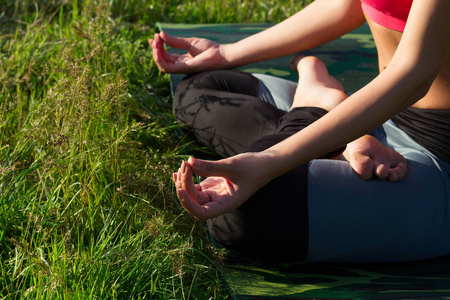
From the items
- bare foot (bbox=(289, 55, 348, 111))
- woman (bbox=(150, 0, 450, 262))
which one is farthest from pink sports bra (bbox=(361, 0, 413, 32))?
bare foot (bbox=(289, 55, 348, 111))

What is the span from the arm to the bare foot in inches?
6.2

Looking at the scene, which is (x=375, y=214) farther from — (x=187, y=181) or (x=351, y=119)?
(x=187, y=181)

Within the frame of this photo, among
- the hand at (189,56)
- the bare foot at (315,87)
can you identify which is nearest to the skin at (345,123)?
the bare foot at (315,87)

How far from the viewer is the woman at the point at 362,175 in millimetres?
1752

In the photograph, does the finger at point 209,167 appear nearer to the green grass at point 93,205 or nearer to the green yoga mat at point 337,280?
the green grass at point 93,205

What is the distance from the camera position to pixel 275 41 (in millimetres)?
2875

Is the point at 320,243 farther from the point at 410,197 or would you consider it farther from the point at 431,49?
the point at 431,49

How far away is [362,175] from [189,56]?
1.28 metres

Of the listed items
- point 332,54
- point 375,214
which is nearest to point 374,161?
point 375,214

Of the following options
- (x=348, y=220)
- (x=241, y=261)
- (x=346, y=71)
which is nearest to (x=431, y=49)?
(x=348, y=220)

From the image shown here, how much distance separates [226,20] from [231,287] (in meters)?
2.85

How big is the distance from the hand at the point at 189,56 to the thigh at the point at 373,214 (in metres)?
1.08

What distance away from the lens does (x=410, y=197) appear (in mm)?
1971

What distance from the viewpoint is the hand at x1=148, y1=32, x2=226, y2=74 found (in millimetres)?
2896
